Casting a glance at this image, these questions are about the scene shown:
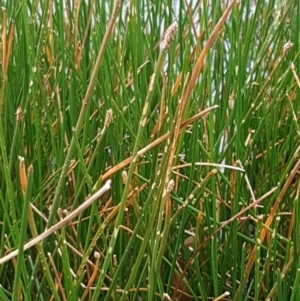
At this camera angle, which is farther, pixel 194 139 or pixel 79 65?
pixel 79 65

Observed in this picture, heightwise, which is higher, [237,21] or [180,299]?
[237,21]

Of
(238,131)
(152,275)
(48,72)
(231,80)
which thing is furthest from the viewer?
(48,72)

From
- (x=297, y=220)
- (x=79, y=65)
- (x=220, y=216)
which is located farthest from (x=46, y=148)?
(x=297, y=220)

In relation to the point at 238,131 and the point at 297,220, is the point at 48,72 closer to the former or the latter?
the point at 238,131

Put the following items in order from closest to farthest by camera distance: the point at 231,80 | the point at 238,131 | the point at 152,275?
the point at 152,275 → the point at 238,131 → the point at 231,80

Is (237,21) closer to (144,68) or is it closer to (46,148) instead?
(144,68)

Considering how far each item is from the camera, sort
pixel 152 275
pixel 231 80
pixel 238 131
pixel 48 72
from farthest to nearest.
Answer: pixel 48 72 → pixel 231 80 → pixel 238 131 → pixel 152 275

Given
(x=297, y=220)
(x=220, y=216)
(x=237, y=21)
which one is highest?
(x=237, y=21)

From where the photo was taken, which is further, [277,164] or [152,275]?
[277,164]

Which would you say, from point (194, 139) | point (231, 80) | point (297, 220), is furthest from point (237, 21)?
point (297, 220)
